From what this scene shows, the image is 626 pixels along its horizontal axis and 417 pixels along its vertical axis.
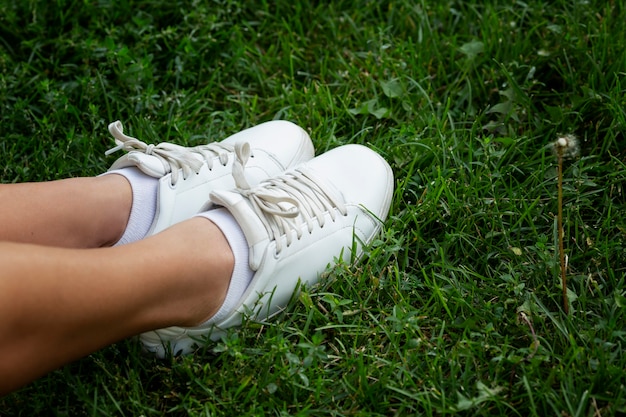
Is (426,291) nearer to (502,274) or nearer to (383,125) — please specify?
(502,274)

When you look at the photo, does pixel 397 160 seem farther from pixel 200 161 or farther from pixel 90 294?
pixel 90 294

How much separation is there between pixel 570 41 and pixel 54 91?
1676 millimetres

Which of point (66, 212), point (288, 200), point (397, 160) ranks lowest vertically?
point (397, 160)

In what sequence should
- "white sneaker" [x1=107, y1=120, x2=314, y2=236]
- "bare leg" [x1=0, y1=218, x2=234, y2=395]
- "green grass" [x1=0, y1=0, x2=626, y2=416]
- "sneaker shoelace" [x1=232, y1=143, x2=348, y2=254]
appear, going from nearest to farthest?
"bare leg" [x1=0, y1=218, x2=234, y2=395]
"green grass" [x1=0, y1=0, x2=626, y2=416]
"sneaker shoelace" [x1=232, y1=143, x2=348, y2=254]
"white sneaker" [x1=107, y1=120, x2=314, y2=236]

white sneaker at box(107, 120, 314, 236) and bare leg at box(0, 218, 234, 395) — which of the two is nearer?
bare leg at box(0, 218, 234, 395)

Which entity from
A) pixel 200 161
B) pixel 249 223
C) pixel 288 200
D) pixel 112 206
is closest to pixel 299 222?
pixel 288 200

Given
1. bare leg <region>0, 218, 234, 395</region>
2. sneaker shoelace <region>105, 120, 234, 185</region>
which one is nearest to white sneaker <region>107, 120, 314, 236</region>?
sneaker shoelace <region>105, 120, 234, 185</region>

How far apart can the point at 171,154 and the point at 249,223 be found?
0.36m

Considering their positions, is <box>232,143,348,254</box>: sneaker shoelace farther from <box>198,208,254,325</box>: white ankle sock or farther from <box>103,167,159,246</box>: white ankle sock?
<box>103,167,159,246</box>: white ankle sock

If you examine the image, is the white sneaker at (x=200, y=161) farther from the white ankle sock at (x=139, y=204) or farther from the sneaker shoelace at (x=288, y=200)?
the sneaker shoelace at (x=288, y=200)

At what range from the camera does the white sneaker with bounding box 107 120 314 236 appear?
1.92 m

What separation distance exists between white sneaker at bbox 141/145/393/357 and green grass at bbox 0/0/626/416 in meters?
0.05

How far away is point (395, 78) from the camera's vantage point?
2436 millimetres

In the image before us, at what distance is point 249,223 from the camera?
175 centimetres
